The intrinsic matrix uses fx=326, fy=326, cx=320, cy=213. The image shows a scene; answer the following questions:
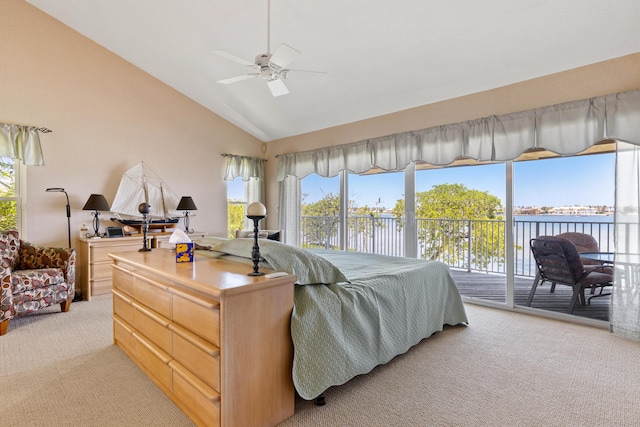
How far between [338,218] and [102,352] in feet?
11.9

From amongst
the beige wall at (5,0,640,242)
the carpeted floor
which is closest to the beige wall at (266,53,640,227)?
the beige wall at (5,0,640,242)

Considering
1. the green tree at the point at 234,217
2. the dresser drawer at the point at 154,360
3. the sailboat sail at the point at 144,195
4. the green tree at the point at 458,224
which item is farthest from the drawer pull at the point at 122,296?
the green tree at the point at 458,224

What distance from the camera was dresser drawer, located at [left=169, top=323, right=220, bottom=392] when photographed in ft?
4.95

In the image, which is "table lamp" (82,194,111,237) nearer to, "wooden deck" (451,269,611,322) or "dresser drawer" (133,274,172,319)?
"dresser drawer" (133,274,172,319)

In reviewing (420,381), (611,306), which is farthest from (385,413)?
(611,306)

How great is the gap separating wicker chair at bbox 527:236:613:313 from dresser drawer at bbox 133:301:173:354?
3.69m

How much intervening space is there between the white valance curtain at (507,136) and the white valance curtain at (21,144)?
151 inches

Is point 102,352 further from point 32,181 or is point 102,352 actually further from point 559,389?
point 559,389

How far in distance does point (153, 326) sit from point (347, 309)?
48.3 inches

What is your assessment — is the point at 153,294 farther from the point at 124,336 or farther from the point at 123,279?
the point at 124,336

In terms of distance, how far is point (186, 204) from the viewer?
493cm

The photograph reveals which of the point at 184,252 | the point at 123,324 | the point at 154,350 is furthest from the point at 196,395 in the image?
the point at 123,324

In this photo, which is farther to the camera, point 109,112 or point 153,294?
point 109,112

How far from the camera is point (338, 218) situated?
17.6 feet
